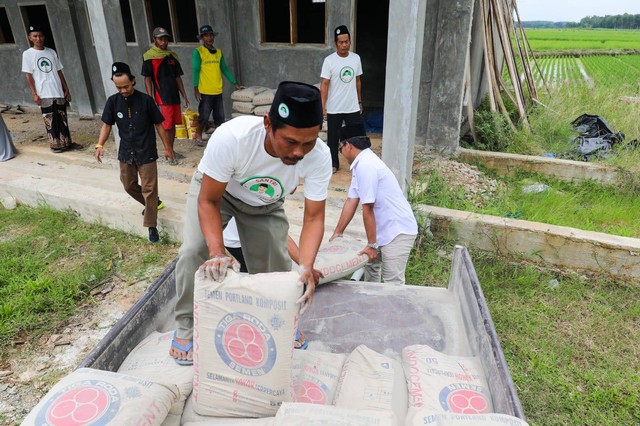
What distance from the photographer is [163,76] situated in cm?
543

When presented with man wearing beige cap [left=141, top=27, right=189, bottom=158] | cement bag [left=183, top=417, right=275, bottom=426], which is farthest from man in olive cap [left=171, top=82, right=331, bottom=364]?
man wearing beige cap [left=141, top=27, right=189, bottom=158]

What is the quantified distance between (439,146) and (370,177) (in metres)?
3.31

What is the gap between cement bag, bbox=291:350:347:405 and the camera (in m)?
1.94

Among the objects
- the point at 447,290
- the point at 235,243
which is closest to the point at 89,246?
the point at 235,243

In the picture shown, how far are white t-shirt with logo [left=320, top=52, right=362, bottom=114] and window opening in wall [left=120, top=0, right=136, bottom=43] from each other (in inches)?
178

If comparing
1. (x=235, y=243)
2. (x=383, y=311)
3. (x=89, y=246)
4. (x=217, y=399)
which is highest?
(x=235, y=243)

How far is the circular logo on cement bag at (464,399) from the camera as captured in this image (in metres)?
1.82

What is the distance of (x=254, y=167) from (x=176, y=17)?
6.27 m

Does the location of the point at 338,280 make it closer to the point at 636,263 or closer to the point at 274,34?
the point at 636,263

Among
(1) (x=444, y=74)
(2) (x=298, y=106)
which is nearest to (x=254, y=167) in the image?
(2) (x=298, y=106)

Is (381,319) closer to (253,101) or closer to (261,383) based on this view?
(261,383)

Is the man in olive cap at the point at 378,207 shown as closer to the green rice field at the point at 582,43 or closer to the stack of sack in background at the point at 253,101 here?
the stack of sack in background at the point at 253,101

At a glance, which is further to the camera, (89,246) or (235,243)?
(89,246)

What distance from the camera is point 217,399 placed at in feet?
5.88
